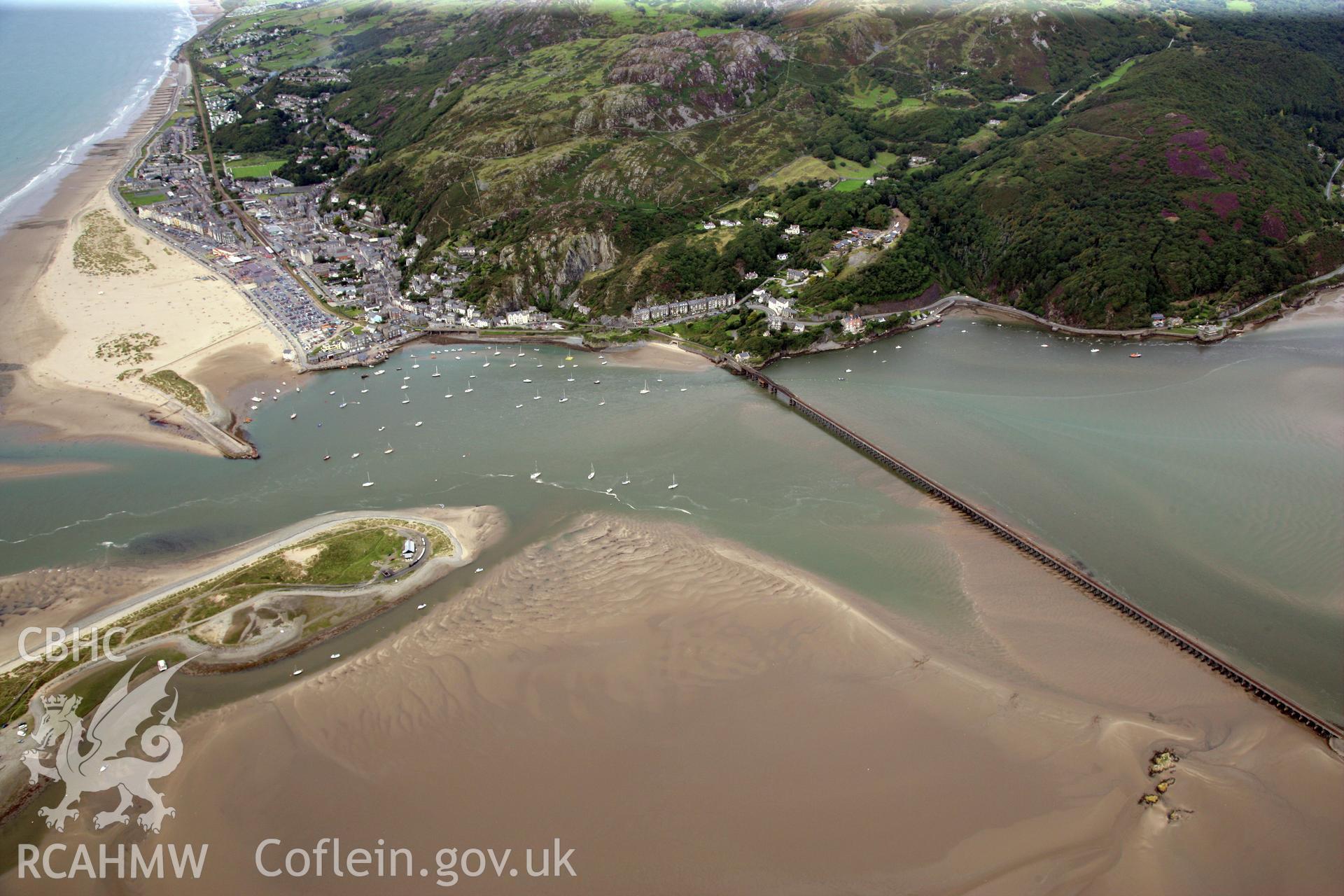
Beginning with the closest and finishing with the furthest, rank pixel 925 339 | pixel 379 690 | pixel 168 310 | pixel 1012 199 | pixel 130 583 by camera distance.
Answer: pixel 379 690, pixel 130 583, pixel 925 339, pixel 168 310, pixel 1012 199

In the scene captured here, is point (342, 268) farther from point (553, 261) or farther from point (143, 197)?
point (143, 197)

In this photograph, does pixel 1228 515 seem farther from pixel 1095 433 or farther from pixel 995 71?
pixel 995 71

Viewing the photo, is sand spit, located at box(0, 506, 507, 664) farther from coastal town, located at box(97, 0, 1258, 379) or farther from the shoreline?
coastal town, located at box(97, 0, 1258, 379)

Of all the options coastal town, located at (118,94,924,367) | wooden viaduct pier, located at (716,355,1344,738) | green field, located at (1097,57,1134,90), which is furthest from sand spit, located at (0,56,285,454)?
green field, located at (1097,57,1134,90)

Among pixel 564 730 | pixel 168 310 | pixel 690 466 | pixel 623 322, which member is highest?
pixel 168 310

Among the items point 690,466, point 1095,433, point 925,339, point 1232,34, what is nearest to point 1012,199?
point 925,339

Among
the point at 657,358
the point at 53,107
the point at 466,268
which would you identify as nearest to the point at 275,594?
the point at 657,358

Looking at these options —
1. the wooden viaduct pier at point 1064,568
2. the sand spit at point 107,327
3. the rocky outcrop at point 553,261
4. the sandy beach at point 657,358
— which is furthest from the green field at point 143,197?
the wooden viaduct pier at point 1064,568
